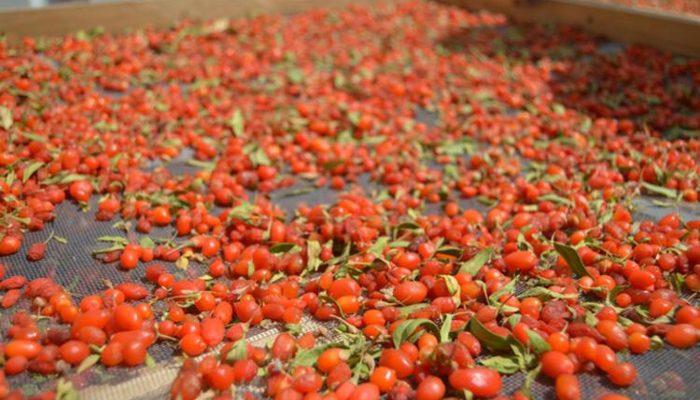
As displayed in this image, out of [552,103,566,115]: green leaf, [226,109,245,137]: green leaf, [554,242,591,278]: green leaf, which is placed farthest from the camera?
[552,103,566,115]: green leaf

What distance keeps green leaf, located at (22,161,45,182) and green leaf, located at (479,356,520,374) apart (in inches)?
96.9

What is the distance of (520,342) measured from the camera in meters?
1.80

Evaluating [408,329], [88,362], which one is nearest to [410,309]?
[408,329]

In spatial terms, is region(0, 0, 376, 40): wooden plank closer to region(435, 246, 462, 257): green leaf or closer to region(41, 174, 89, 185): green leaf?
region(41, 174, 89, 185): green leaf

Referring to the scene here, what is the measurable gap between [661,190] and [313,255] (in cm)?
206

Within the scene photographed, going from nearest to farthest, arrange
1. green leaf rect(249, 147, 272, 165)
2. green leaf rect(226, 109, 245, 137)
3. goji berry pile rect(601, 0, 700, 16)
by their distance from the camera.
Result: green leaf rect(249, 147, 272, 165), green leaf rect(226, 109, 245, 137), goji berry pile rect(601, 0, 700, 16)

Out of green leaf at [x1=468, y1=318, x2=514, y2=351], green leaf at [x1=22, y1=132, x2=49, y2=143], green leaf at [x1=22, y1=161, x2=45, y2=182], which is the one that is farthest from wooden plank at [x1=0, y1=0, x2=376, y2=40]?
green leaf at [x1=468, y1=318, x2=514, y2=351]

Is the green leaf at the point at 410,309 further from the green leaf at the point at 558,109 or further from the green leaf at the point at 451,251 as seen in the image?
the green leaf at the point at 558,109

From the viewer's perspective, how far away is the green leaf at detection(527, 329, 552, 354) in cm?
175

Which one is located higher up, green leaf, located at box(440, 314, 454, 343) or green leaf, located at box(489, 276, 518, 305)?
green leaf, located at box(489, 276, 518, 305)

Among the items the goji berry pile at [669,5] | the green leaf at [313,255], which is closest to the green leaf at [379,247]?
the green leaf at [313,255]

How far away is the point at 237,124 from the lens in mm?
3594

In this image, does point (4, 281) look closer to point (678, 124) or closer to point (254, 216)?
point (254, 216)

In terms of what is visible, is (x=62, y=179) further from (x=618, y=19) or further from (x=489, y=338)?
(x=618, y=19)
